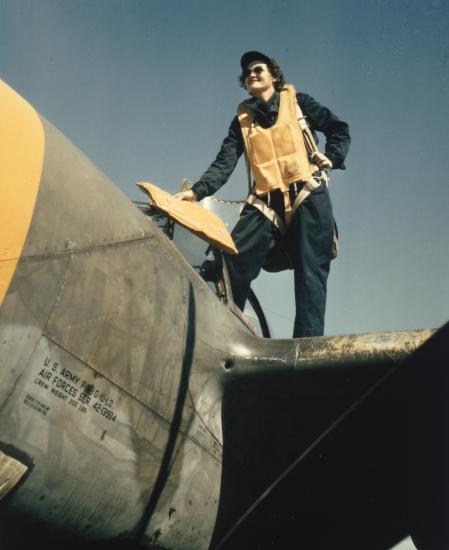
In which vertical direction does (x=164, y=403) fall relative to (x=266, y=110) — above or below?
below

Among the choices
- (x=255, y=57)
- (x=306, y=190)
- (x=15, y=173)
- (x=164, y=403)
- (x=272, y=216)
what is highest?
A: (x=255, y=57)

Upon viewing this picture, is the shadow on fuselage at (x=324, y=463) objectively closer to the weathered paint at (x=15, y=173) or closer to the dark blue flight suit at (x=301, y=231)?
the dark blue flight suit at (x=301, y=231)

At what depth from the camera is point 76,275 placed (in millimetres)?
1910

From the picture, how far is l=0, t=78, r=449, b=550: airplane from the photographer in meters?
1.79

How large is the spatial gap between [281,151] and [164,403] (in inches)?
87.7

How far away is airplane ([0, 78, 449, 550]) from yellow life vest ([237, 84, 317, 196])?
1301mm

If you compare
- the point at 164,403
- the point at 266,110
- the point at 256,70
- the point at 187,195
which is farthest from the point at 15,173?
the point at 256,70

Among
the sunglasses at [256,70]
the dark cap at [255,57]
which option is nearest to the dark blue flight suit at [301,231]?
the sunglasses at [256,70]

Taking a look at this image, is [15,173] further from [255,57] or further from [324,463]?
[255,57]

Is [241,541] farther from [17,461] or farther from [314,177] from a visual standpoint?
[314,177]

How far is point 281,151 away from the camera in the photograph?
12.3ft

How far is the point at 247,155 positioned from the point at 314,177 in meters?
0.63

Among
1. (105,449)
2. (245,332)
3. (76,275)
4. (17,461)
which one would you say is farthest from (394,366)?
(17,461)

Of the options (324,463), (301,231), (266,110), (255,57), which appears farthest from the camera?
(255,57)
